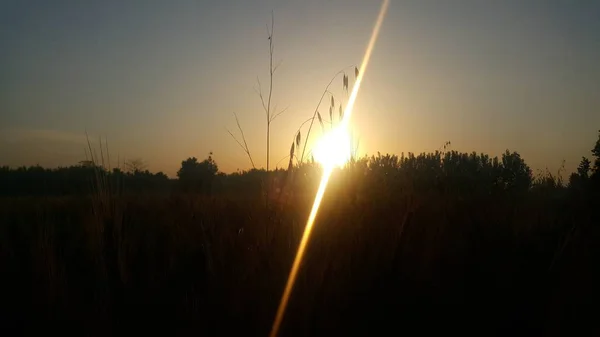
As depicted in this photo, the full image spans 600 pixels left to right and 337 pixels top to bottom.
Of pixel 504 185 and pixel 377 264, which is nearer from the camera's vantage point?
pixel 377 264

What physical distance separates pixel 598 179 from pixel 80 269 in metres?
6.79

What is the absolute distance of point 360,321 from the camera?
8.00 ft

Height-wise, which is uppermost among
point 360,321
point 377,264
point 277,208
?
point 277,208

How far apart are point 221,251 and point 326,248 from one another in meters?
0.63

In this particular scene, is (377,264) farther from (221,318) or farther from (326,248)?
(221,318)

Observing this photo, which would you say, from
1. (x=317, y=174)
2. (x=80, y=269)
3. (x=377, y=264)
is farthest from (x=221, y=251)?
(x=317, y=174)

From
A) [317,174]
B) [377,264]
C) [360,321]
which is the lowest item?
[360,321]

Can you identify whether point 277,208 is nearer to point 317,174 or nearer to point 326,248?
point 326,248

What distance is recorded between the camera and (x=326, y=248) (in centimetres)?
288

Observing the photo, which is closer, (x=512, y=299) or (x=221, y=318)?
(x=221, y=318)

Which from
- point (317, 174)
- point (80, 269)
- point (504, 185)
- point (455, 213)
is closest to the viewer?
point (80, 269)

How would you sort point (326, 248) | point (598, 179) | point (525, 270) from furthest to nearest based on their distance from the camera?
point (598, 179), point (525, 270), point (326, 248)

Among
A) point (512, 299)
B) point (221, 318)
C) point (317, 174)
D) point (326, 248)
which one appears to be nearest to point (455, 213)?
point (317, 174)

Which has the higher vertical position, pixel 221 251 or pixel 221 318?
pixel 221 251
